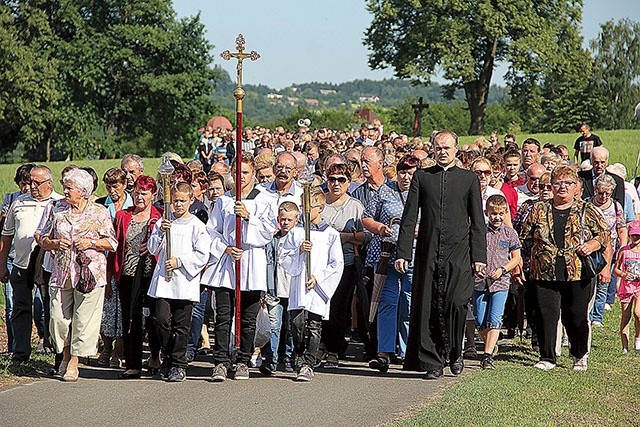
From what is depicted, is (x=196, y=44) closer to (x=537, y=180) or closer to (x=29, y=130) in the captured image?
(x=29, y=130)

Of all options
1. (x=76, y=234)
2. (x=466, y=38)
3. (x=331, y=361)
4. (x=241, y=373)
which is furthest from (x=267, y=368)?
(x=466, y=38)

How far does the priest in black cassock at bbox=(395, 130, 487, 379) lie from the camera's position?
1091cm

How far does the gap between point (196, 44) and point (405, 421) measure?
6779 cm

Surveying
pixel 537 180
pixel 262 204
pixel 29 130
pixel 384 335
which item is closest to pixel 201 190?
pixel 262 204

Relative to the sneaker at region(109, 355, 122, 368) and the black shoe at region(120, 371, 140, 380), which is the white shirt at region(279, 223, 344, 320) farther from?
the sneaker at region(109, 355, 122, 368)

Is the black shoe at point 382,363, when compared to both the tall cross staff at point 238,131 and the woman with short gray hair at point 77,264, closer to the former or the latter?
the tall cross staff at point 238,131

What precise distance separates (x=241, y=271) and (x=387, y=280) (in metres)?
1.61

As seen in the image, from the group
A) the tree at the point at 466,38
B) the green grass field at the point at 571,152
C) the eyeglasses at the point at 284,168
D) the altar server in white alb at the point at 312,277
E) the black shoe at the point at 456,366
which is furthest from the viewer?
the tree at the point at 466,38

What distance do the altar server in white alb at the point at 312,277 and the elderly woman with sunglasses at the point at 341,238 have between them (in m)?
0.63

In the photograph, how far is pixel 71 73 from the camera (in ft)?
235

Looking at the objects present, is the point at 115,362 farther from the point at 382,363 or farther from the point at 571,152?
the point at 571,152

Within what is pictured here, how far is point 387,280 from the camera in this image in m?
11.6

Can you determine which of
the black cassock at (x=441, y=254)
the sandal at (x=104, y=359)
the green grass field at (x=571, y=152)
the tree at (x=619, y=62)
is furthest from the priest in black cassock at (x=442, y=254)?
the tree at (x=619, y=62)

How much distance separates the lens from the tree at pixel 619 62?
109000 millimetres
